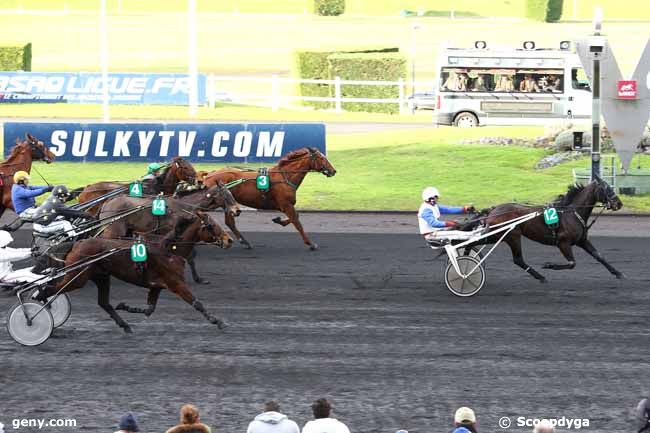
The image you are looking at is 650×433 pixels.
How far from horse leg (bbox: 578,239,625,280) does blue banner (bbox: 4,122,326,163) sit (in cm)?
952

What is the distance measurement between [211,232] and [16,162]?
18.2 ft

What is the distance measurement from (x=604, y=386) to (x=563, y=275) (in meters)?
5.47

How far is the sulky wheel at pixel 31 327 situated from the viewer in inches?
472

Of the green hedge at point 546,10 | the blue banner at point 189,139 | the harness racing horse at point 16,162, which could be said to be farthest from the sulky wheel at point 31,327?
the green hedge at point 546,10

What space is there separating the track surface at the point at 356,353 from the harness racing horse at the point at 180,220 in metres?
0.78

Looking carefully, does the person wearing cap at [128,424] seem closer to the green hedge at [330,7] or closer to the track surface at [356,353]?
the track surface at [356,353]

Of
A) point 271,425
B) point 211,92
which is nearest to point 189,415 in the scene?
point 271,425

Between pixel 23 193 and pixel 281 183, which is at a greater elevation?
pixel 23 193

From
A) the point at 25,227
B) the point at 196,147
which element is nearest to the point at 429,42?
the point at 196,147

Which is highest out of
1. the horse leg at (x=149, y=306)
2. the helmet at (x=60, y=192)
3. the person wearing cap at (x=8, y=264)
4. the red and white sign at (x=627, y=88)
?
the red and white sign at (x=627, y=88)

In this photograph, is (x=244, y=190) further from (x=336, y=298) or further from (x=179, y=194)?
(x=336, y=298)

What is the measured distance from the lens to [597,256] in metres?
15.1

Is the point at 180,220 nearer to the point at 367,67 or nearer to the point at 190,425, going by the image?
the point at 190,425

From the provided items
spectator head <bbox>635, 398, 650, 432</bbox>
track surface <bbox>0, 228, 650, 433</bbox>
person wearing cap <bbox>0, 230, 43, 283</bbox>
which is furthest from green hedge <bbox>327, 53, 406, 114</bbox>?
spectator head <bbox>635, 398, 650, 432</bbox>
